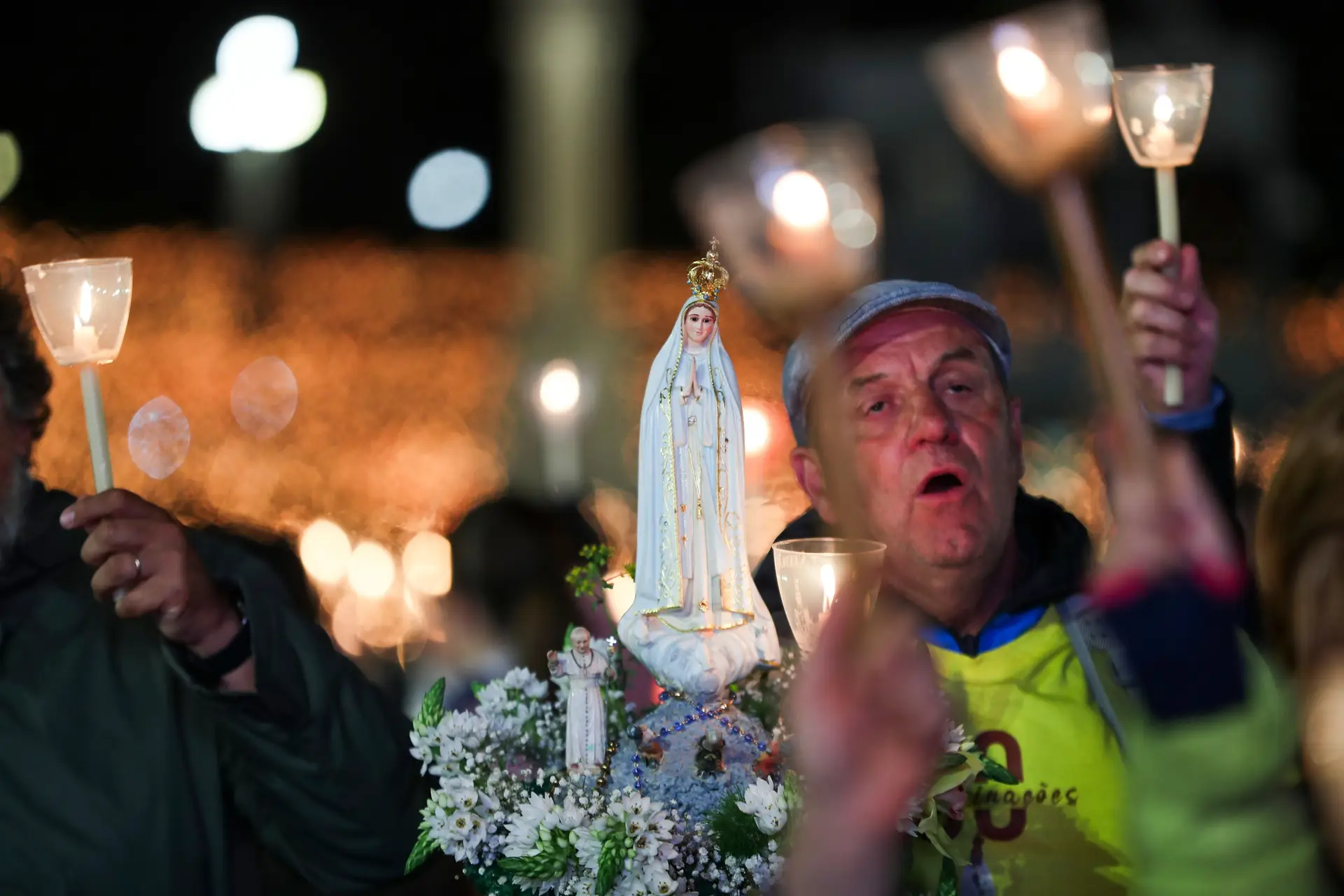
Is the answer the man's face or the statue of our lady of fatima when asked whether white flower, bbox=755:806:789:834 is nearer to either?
the statue of our lady of fatima

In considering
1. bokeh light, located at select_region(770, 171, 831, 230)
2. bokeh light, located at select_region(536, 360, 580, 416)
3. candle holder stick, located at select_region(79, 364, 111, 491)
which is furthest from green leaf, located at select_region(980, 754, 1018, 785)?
bokeh light, located at select_region(536, 360, 580, 416)

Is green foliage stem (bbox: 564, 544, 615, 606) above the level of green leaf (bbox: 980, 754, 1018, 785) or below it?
above

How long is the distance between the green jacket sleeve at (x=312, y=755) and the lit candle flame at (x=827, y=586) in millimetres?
983

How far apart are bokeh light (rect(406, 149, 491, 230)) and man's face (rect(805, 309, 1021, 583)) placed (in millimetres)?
5147

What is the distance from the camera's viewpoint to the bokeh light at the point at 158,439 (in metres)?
2.78

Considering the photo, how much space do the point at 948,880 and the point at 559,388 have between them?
13.9 ft

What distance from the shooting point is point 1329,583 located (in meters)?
1.74

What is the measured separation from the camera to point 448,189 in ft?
24.5

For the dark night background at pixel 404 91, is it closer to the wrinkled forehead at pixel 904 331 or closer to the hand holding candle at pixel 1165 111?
the wrinkled forehead at pixel 904 331

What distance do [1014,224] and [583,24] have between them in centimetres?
246

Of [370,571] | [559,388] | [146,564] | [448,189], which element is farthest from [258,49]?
[146,564]

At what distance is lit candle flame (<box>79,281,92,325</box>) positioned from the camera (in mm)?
2246

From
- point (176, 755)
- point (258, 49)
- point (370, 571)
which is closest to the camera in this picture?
point (176, 755)

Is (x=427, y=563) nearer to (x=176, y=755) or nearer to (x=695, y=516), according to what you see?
(x=176, y=755)
